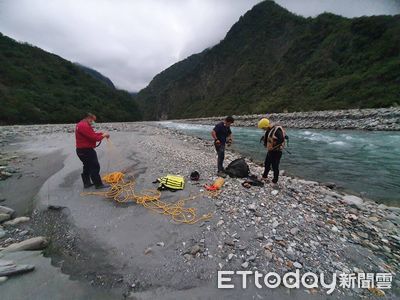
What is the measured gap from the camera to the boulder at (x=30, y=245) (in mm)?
4500

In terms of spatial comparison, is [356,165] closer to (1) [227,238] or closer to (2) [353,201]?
(2) [353,201]

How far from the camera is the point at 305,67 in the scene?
86.3 m

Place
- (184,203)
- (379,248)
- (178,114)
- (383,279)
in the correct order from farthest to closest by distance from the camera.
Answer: (178,114), (184,203), (379,248), (383,279)

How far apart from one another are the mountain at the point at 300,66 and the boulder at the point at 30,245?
163 ft

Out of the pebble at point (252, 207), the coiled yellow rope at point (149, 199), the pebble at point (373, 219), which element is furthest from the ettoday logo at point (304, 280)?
the pebble at point (373, 219)

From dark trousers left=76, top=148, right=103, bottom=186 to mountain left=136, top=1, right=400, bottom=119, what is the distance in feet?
157

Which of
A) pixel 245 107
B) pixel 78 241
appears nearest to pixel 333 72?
pixel 245 107

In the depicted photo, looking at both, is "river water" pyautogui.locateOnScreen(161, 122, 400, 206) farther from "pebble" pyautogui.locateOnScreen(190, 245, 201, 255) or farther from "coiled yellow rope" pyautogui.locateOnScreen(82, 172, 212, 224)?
"pebble" pyautogui.locateOnScreen(190, 245, 201, 255)

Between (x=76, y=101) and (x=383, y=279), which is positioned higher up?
(x=76, y=101)

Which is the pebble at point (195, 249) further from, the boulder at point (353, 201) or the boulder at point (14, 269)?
the boulder at point (353, 201)

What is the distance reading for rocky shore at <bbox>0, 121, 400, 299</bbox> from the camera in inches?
154

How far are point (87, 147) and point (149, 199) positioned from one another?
270 cm

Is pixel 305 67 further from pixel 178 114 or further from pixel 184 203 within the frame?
pixel 178 114

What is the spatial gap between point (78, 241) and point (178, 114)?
590 feet
